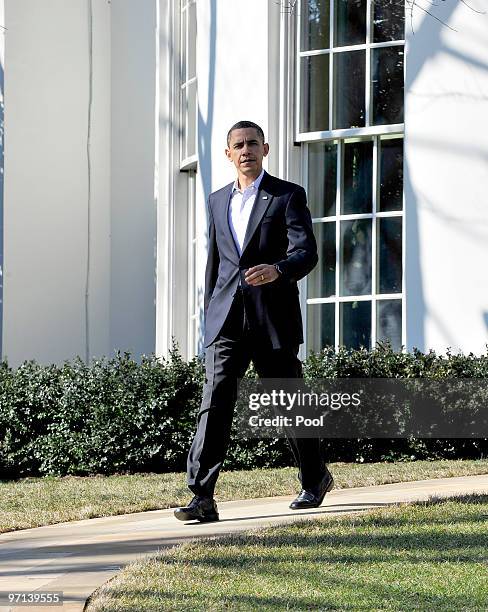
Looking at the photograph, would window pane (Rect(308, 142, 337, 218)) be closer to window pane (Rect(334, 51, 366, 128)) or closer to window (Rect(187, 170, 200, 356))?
window pane (Rect(334, 51, 366, 128))

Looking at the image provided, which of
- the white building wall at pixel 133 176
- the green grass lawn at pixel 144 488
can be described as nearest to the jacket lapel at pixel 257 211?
the green grass lawn at pixel 144 488

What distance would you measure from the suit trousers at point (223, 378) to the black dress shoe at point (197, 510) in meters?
0.03

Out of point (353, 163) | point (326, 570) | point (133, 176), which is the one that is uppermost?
point (133, 176)

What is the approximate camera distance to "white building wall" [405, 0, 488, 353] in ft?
31.0

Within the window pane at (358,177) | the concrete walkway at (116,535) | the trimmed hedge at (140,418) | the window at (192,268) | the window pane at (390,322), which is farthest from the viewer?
the window at (192,268)

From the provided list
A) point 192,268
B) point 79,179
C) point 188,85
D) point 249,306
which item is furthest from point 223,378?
point 79,179

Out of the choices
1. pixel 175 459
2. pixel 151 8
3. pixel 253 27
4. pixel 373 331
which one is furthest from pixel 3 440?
pixel 151 8

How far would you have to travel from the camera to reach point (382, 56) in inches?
397

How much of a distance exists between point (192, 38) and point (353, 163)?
2.68m

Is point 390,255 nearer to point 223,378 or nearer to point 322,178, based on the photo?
point 322,178

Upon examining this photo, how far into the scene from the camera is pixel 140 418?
30.7 feet

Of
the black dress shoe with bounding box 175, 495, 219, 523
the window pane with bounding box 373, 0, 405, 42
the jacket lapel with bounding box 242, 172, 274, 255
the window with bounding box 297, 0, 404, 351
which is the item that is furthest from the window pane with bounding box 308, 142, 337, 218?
A: the black dress shoe with bounding box 175, 495, 219, 523

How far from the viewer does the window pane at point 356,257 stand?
397 inches

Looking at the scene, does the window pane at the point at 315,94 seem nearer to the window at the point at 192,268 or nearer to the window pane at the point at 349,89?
the window pane at the point at 349,89
